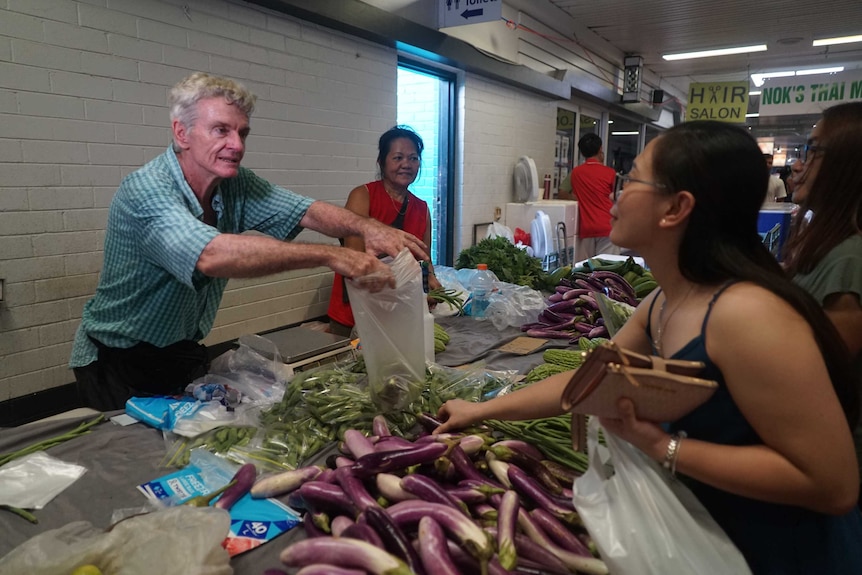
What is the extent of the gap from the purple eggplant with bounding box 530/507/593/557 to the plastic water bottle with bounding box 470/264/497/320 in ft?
7.38

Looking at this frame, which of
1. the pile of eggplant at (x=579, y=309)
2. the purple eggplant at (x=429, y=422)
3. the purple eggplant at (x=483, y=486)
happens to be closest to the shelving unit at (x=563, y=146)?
the pile of eggplant at (x=579, y=309)

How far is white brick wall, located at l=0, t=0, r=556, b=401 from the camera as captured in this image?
293cm

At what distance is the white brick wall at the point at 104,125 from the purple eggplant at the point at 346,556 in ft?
8.77

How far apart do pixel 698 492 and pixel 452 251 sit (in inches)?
231

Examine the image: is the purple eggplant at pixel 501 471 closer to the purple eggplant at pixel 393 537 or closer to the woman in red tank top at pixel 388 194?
the purple eggplant at pixel 393 537

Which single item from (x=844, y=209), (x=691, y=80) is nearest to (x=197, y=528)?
(x=844, y=209)

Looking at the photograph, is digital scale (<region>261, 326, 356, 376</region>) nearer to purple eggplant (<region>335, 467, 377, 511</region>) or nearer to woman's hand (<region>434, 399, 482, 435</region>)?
woman's hand (<region>434, 399, 482, 435</region>)

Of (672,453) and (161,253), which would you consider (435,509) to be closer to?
(672,453)

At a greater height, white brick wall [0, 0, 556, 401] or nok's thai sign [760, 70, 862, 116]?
nok's thai sign [760, 70, 862, 116]

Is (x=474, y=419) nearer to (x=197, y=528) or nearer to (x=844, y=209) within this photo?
(x=197, y=528)

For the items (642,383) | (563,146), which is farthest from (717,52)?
(642,383)

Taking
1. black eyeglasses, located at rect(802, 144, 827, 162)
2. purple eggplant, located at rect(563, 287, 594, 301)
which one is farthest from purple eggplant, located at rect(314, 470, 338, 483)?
purple eggplant, located at rect(563, 287, 594, 301)

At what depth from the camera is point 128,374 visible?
228cm

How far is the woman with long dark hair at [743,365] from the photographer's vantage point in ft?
3.21
